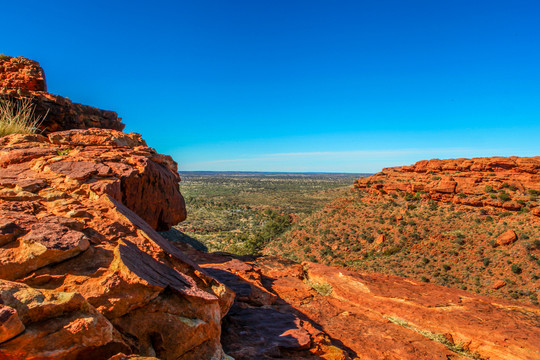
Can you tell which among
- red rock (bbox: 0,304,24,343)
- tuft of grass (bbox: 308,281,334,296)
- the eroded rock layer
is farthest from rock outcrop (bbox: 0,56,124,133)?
tuft of grass (bbox: 308,281,334,296)

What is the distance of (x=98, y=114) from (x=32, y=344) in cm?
1987

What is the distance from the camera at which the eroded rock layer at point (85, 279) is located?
2.81 m

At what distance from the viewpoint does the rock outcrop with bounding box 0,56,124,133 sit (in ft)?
42.2

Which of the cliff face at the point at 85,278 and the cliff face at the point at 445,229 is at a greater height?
the cliff face at the point at 85,278

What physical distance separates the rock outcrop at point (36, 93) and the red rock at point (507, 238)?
126ft

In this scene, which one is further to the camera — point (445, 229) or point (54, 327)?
point (445, 229)

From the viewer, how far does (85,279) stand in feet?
12.4

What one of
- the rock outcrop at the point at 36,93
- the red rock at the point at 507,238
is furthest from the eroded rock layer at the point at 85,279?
the red rock at the point at 507,238

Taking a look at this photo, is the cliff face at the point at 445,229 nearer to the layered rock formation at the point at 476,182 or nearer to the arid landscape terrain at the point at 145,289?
the layered rock formation at the point at 476,182

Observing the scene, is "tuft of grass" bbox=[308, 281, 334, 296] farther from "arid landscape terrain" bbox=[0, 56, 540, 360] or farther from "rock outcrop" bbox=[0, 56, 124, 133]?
"rock outcrop" bbox=[0, 56, 124, 133]

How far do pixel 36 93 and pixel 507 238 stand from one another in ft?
133

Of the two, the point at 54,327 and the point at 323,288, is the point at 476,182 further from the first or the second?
the point at 54,327

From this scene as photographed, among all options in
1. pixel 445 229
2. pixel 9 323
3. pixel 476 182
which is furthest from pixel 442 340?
pixel 476 182

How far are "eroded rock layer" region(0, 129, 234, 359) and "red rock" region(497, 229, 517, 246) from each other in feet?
112
